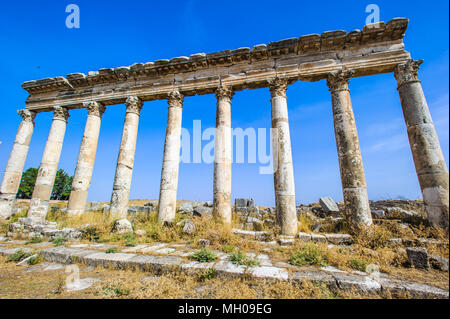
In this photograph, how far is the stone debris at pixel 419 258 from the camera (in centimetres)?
408

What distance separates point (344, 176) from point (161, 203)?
7701 millimetres

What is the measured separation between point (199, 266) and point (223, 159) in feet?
16.6

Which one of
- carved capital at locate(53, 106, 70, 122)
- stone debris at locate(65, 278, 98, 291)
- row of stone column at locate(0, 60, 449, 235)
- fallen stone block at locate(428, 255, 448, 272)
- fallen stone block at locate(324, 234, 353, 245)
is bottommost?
stone debris at locate(65, 278, 98, 291)

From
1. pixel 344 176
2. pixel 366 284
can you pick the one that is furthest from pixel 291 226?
pixel 366 284

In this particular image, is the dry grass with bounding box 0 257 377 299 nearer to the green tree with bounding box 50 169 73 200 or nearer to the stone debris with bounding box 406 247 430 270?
the stone debris with bounding box 406 247 430 270

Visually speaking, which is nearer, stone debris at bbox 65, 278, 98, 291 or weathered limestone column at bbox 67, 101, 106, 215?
stone debris at bbox 65, 278, 98, 291

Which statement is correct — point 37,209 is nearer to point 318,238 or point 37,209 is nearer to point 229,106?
point 229,106

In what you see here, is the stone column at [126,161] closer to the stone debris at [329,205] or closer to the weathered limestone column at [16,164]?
the weathered limestone column at [16,164]

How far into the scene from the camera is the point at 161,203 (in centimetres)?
878

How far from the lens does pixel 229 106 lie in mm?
9500

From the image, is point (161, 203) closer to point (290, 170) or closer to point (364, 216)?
point (290, 170)

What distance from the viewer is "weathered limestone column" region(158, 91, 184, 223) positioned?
873 centimetres

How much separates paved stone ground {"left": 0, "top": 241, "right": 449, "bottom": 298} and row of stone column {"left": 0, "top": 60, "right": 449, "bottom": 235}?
275cm

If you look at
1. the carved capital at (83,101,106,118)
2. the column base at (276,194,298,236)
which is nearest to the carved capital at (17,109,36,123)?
the carved capital at (83,101,106,118)
